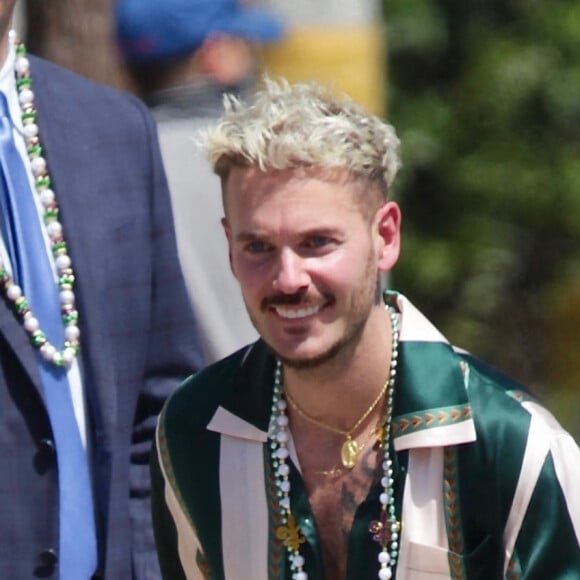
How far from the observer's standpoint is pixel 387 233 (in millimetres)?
3467

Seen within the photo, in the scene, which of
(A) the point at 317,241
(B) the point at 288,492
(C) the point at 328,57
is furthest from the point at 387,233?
(C) the point at 328,57

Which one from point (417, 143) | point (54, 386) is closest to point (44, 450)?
point (54, 386)

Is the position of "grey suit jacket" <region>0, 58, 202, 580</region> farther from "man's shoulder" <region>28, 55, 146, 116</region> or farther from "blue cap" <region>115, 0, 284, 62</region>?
"blue cap" <region>115, 0, 284, 62</region>

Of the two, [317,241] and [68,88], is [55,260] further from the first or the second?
[317,241]

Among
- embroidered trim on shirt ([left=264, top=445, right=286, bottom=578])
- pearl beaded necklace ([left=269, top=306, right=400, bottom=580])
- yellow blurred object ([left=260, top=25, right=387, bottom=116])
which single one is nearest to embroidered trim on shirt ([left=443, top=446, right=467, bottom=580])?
pearl beaded necklace ([left=269, top=306, right=400, bottom=580])

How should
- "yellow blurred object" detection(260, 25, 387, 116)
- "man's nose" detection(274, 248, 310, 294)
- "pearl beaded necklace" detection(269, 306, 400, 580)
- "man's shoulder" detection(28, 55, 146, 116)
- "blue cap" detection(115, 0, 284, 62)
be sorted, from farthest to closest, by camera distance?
"yellow blurred object" detection(260, 25, 387, 116)
"blue cap" detection(115, 0, 284, 62)
"man's shoulder" detection(28, 55, 146, 116)
"pearl beaded necklace" detection(269, 306, 400, 580)
"man's nose" detection(274, 248, 310, 294)

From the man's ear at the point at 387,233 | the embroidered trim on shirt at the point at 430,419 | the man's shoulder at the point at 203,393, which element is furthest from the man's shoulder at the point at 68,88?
the embroidered trim on shirt at the point at 430,419

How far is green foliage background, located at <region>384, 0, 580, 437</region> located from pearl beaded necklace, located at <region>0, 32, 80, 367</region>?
3.35 m

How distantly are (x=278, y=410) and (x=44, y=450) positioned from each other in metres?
0.45

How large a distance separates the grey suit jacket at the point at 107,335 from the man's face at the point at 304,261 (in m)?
0.47

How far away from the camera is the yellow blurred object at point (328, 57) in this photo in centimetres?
484

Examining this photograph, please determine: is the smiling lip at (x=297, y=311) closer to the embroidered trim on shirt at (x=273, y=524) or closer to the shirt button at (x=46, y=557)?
the embroidered trim on shirt at (x=273, y=524)

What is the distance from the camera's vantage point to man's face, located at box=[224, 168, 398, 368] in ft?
10.9

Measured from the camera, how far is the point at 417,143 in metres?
7.09
